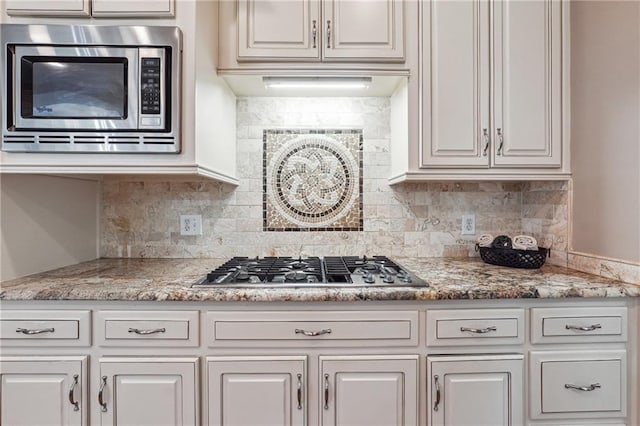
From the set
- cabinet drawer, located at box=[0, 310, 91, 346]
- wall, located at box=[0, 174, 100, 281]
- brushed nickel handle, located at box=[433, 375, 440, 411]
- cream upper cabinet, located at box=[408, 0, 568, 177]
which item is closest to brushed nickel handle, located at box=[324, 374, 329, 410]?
brushed nickel handle, located at box=[433, 375, 440, 411]

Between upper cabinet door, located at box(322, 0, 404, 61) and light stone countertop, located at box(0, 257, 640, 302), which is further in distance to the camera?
upper cabinet door, located at box(322, 0, 404, 61)

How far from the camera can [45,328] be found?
1.28 meters

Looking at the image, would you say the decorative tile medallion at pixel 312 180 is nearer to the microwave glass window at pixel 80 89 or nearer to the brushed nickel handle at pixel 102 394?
the microwave glass window at pixel 80 89

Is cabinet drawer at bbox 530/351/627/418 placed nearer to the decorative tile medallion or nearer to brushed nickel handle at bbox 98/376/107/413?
the decorative tile medallion

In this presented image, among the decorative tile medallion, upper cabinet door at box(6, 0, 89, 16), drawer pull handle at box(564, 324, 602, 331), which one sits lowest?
drawer pull handle at box(564, 324, 602, 331)

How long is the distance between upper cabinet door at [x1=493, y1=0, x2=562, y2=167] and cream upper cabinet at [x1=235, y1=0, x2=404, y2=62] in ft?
1.59

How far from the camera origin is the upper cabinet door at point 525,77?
1629mm

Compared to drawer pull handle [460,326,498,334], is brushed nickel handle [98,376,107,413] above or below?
below

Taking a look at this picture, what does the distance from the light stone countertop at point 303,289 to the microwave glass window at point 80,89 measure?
0.67 metres

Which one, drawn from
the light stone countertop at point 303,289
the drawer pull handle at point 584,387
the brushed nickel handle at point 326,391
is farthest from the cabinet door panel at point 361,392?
the drawer pull handle at point 584,387

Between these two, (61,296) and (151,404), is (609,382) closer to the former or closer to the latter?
(151,404)

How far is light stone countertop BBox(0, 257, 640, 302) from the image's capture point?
4.18ft

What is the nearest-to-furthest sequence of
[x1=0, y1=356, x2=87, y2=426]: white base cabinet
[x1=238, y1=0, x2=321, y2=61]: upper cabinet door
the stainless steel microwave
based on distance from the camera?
[x1=0, y1=356, x2=87, y2=426]: white base cabinet
the stainless steel microwave
[x1=238, y1=0, x2=321, y2=61]: upper cabinet door

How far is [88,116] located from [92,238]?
827mm
